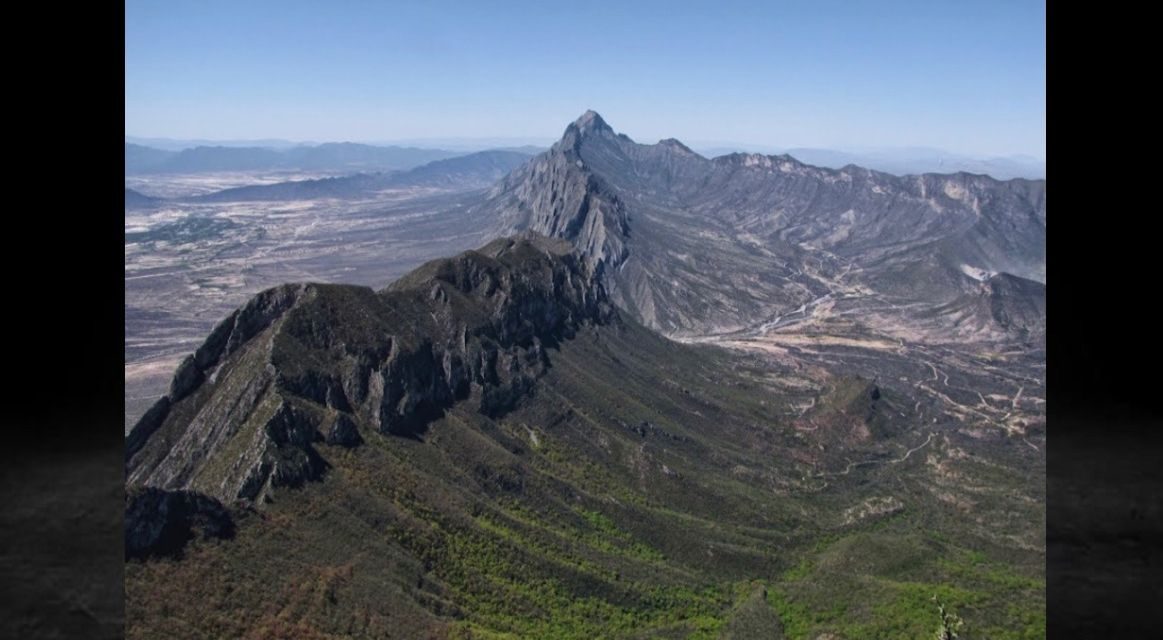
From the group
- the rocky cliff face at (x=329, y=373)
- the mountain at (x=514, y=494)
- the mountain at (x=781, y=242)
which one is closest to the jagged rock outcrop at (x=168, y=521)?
the mountain at (x=514, y=494)

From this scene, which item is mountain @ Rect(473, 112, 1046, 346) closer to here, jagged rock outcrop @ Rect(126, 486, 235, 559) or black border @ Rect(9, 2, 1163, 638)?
jagged rock outcrop @ Rect(126, 486, 235, 559)

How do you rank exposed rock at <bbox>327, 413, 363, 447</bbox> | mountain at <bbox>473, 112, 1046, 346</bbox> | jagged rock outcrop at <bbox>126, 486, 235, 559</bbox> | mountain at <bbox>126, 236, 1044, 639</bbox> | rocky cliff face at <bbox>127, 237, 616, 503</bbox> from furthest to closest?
mountain at <bbox>473, 112, 1046, 346</bbox>
exposed rock at <bbox>327, 413, 363, 447</bbox>
rocky cliff face at <bbox>127, 237, 616, 503</bbox>
mountain at <bbox>126, 236, 1044, 639</bbox>
jagged rock outcrop at <bbox>126, 486, 235, 559</bbox>

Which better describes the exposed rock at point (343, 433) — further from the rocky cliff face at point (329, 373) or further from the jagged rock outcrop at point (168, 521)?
the jagged rock outcrop at point (168, 521)

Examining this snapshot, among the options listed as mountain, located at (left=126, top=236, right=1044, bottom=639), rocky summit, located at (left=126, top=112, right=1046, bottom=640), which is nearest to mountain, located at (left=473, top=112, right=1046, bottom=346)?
rocky summit, located at (left=126, top=112, right=1046, bottom=640)
